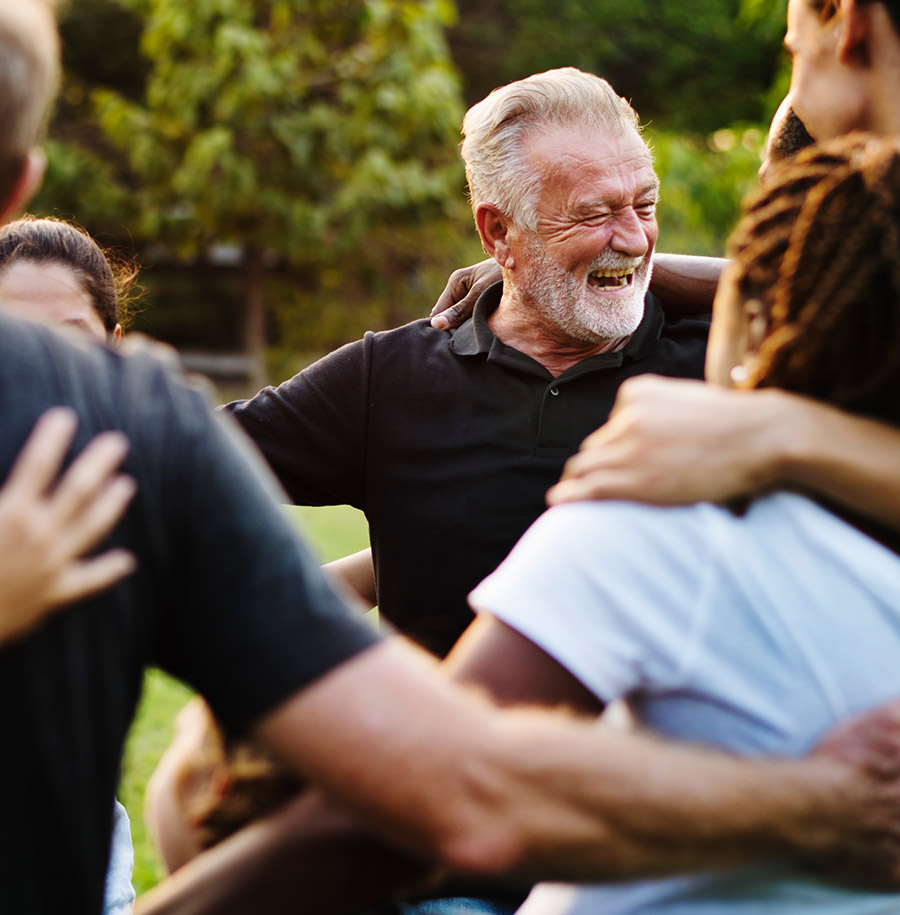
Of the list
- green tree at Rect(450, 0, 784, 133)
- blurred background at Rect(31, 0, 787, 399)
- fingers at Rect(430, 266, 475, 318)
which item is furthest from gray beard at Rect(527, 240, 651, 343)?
green tree at Rect(450, 0, 784, 133)

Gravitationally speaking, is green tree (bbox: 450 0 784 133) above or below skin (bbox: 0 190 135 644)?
below

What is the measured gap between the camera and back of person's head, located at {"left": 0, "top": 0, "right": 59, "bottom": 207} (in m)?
1.04

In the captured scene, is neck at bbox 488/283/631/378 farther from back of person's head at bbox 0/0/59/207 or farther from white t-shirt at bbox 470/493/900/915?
back of person's head at bbox 0/0/59/207

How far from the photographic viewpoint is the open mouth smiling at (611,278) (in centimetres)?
288

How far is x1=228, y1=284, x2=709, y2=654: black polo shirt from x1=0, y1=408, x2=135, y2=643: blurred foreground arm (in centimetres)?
152

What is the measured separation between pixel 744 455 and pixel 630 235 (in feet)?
5.81

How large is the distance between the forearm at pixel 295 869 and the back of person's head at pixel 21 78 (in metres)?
0.70

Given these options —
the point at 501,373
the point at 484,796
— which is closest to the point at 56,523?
the point at 484,796

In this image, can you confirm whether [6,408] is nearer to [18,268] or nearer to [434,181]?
[18,268]

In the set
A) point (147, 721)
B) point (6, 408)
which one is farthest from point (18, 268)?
point (147, 721)

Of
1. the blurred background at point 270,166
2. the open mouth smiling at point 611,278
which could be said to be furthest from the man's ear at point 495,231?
the blurred background at point 270,166

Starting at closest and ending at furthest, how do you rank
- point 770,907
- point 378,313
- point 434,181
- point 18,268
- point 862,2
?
1. point 770,907
2. point 862,2
3. point 18,268
4. point 434,181
5. point 378,313

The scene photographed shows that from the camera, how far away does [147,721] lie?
5.79 m

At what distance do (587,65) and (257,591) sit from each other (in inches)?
1048
